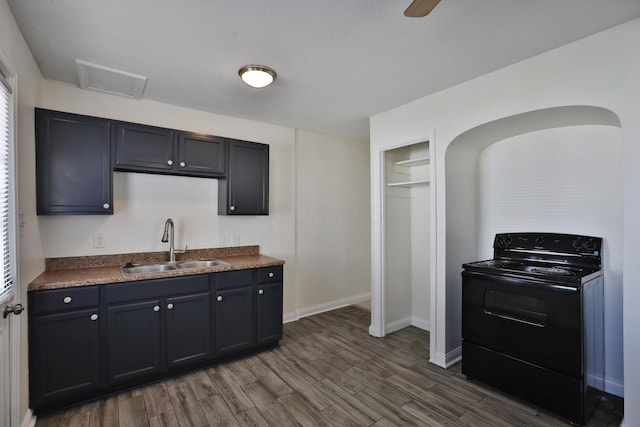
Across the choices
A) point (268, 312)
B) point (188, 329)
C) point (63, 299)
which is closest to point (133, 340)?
point (188, 329)

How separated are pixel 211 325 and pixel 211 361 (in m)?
0.34

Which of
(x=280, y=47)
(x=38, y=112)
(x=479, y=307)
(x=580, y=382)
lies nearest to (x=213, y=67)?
(x=280, y=47)

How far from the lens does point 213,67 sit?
2.36m

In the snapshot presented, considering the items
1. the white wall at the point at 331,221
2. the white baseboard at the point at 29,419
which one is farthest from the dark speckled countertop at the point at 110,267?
the white wall at the point at 331,221

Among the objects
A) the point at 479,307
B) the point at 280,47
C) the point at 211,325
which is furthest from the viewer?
the point at 211,325

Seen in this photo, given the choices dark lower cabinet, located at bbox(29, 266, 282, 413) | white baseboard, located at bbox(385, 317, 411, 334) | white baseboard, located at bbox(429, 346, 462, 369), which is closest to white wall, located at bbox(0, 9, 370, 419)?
dark lower cabinet, located at bbox(29, 266, 282, 413)

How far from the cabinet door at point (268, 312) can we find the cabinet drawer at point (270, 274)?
0.05 m

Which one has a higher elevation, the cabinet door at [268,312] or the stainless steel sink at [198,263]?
the stainless steel sink at [198,263]

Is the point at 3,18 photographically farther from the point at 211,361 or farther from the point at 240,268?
the point at 211,361

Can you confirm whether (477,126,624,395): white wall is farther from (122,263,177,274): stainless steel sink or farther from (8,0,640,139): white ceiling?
(122,263,177,274): stainless steel sink

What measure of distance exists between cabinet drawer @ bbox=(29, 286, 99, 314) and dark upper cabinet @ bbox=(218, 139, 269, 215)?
1334 mm

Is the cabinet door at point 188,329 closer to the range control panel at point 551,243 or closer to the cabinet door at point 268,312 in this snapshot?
the cabinet door at point 268,312

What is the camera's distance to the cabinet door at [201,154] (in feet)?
Answer: 9.43

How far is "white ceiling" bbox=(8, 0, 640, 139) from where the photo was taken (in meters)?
1.70
